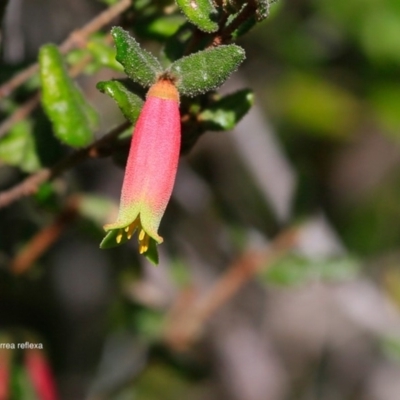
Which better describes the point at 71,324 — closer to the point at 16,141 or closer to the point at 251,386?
the point at 251,386

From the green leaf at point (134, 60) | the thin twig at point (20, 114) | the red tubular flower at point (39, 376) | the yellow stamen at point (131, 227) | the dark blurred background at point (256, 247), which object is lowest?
the dark blurred background at point (256, 247)

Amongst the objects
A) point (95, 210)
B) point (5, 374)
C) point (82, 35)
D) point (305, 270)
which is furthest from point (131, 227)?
point (305, 270)

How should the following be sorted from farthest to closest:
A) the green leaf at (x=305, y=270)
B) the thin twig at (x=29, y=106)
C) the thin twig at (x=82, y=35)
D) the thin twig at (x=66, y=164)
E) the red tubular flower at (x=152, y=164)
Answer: the green leaf at (x=305, y=270) < the thin twig at (x=29, y=106) < the thin twig at (x=82, y=35) < the thin twig at (x=66, y=164) < the red tubular flower at (x=152, y=164)

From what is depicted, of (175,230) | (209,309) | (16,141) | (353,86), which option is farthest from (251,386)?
(16,141)

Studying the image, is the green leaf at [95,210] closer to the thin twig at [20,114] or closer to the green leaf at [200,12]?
the thin twig at [20,114]

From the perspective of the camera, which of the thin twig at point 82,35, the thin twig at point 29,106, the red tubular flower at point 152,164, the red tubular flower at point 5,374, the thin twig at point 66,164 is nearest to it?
the red tubular flower at point 152,164

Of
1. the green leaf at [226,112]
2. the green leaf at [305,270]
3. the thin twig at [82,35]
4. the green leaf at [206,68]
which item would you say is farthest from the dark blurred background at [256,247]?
the green leaf at [206,68]
